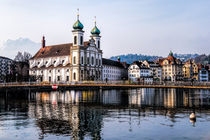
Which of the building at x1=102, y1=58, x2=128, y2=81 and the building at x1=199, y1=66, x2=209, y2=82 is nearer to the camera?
the building at x1=102, y1=58, x2=128, y2=81

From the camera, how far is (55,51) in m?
140

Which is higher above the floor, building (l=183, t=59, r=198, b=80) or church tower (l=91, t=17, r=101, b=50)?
church tower (l=91, t=17, r=101, b=50)

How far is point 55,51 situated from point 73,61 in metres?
18.6

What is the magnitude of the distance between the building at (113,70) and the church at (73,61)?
841 inches

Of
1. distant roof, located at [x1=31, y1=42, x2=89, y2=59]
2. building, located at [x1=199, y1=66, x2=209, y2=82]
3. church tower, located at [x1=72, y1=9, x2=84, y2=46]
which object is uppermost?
church tower, located at [x1=72, y1=9, x2=84, y2=46]

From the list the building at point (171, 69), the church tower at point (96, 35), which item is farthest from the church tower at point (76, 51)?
the building at point (171, 69)

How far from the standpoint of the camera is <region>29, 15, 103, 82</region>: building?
124 meters

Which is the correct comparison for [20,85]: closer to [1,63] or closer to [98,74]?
[98,74]

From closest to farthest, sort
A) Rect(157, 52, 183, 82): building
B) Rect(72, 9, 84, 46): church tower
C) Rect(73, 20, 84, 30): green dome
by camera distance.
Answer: Rect(72, 9, 84, 46): church tower → Rect(73, 20, 84, 30): green dome → Rect(157, 52, 183, 82): building

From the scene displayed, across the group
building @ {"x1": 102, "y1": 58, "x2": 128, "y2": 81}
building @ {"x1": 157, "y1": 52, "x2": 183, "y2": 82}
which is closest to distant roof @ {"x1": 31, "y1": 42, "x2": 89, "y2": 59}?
building @ {"x1": 102, "y1": 58, "x2": 128, "y2": 81}

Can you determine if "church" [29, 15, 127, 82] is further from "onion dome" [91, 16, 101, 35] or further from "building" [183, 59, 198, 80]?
"building" [183, 59, 198, 80]

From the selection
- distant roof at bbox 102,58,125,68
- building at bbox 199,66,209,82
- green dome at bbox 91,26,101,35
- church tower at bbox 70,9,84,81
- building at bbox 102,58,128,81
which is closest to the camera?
church tower at bbox 70,9,84,81

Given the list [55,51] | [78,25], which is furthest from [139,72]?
[78,25]

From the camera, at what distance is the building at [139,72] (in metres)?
177
